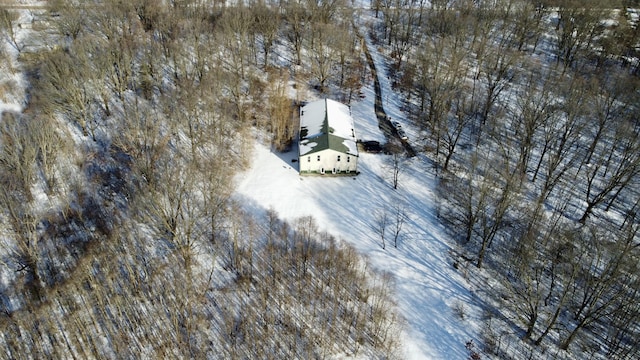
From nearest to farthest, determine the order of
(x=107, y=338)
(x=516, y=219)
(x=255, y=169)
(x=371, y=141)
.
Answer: (x=107, y=338) < (x=516, y=219) < (x=255, y=169) < (x=371, y=141)

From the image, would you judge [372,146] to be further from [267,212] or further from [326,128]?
[267,212]

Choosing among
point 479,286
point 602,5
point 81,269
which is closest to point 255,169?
point 81,269

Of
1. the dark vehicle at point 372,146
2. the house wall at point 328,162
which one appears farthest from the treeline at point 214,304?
the dark vehicle at point 372,146

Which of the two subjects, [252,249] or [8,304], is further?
[252,249]

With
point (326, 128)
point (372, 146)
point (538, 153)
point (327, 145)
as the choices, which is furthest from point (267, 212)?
point (538, 153)

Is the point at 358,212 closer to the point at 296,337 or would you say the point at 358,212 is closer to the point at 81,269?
the point at 296,337

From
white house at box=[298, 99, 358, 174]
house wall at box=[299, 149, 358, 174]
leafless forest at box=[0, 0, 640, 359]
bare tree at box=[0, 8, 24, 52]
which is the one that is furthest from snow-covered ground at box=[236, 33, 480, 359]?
bare tree at box=[0, 8, 24, 52]
